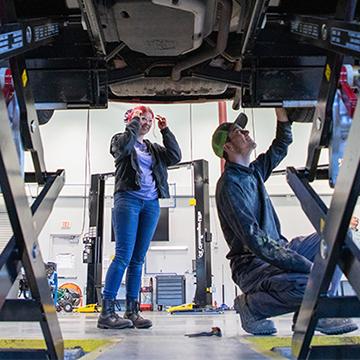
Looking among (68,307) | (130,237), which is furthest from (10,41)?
(68,307)

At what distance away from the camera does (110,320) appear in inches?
101

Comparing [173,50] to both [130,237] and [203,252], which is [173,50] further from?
[203,252]

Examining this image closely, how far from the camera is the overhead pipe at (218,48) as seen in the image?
1.57 m

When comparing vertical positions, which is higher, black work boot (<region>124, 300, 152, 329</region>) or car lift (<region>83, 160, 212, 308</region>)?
black work boot (<region>124, 300, 152, 329</region>)

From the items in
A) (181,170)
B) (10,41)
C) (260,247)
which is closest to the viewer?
(10,41)

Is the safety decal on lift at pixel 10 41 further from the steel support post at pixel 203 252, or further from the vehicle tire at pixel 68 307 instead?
the vehicle tire at pixel 68 307

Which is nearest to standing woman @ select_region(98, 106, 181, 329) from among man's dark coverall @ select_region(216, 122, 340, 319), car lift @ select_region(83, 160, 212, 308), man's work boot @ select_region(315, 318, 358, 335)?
man's dark coverall @ select_region(216, 122, 340, 319)

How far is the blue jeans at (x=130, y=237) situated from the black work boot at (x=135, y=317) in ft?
0.17

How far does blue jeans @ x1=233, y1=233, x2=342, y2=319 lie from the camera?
1.87m

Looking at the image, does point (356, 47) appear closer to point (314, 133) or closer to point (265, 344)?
point (314, 133)

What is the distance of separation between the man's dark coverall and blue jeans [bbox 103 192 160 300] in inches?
25.8

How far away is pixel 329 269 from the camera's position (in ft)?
3.47

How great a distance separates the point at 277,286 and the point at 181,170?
8541mm

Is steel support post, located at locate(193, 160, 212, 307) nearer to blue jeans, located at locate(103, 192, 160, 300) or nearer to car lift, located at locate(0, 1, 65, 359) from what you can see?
blue jeans, located at locate(103, 192, 160, 300)
